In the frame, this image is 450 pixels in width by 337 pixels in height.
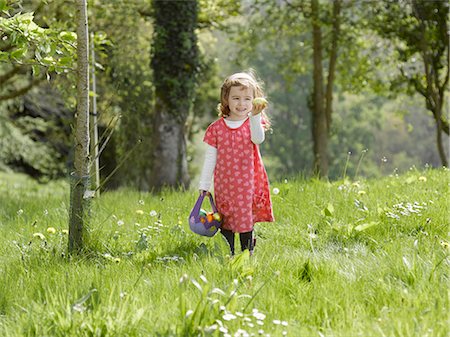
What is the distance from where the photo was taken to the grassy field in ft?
9.20

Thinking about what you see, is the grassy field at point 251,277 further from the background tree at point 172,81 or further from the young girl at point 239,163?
the background tree at point 172,81

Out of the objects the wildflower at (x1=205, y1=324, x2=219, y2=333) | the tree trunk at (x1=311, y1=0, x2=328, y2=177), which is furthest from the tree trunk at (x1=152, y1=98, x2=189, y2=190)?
the wildflower at (x1=205, y1=324, x2=219, y2=333)

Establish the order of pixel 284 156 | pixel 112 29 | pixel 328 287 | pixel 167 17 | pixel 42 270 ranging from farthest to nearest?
pixel 284 156
pixel 112 29
pixel 167 17
pixel 42 270
pixel 328 287

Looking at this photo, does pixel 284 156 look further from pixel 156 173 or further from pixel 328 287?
pixel 328 287

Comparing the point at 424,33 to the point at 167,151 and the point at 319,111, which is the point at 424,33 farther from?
the point at 167,151

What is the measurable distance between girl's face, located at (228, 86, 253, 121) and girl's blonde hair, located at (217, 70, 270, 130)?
34 mm

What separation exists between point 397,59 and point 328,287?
14.6 meters

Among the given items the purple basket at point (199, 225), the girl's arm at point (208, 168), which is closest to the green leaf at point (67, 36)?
the girl's arm at point (208, 168)

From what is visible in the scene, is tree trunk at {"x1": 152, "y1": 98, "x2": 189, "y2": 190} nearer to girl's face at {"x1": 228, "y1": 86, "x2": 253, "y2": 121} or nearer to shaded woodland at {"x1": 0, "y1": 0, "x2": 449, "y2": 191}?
shaded woodland at {"x1": 0, "y1": 0, "x2": 449, "y2": 191}

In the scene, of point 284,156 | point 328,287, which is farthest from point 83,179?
point 284,156

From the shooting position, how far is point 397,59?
653 inches

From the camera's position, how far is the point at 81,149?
444 cm

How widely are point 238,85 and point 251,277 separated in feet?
5.69

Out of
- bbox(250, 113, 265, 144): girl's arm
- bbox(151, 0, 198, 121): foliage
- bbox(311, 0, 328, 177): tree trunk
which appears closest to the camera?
bbox(250, 113, 265, 144): girl's arm
